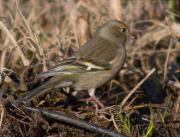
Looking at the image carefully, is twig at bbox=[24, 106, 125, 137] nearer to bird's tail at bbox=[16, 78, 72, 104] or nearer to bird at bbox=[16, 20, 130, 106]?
bird's tail at bbox=[16, 78, 72, 104]

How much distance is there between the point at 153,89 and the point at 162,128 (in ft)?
4.14

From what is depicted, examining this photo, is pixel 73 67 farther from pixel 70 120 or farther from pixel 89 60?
pixel 70 120

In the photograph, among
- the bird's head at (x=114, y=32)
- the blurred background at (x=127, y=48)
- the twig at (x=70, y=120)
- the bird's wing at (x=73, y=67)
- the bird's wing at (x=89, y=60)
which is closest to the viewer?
the twig at (x=70, y=120)

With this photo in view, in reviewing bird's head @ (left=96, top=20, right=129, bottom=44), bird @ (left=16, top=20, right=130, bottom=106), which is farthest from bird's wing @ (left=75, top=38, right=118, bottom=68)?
bird's head @ (left=96, top=20, right=129, bottom=44)

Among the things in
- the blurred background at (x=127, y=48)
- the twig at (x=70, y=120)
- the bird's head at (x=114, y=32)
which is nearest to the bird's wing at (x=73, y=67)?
the blurred background at (x=127, y=48)

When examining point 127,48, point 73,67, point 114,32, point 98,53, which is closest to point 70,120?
point 73,67

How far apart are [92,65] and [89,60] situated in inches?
2.1

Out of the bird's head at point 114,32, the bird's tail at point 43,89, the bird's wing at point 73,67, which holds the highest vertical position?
the bird's head at point 114,32

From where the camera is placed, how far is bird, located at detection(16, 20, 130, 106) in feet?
17.7

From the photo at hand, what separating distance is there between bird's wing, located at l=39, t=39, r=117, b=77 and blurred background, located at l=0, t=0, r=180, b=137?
0.83ft

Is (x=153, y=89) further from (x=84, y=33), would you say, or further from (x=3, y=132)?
(x=3, y=132)

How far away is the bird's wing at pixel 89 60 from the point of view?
18.0 feet

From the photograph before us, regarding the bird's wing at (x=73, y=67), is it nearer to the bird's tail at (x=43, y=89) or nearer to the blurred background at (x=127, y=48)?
the bird's tail at (x=43, y=89)

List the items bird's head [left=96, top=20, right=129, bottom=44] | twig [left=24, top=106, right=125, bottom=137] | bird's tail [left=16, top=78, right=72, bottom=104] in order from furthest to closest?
bird's head [left=96, top=20, right=129, bottom=44], bird's tail [left=16, top=78, right=72, bottom=104], twig [left=24, top=106, right=125, bottom=137]
